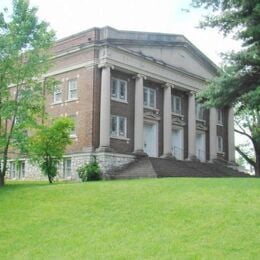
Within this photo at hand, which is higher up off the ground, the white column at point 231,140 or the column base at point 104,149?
the white column at point 231,140

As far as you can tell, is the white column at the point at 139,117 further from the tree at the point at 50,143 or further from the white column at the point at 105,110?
the tree at the point at 50,143

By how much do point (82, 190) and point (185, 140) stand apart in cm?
1962

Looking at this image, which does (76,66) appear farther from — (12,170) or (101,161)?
(12,170)

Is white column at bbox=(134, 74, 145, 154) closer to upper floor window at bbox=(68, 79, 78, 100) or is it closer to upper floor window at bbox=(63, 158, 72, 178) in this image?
upper floor window at bbox=(68, 79, 78, 100)

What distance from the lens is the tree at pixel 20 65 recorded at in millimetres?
22219

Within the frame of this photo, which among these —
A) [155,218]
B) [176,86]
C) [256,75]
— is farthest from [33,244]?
[176,86]

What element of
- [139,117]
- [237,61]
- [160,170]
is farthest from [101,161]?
[237,61]

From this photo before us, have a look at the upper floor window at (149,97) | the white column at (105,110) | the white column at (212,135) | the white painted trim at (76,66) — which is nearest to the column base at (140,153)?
the white column at (105,110)

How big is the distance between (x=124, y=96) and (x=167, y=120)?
416cm

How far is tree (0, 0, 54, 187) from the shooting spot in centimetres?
2222

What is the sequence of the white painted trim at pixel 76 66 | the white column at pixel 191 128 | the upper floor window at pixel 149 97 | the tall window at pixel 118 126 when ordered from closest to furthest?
the white painted trim at pixel 76 66, the tall window at pixel 118 126, the upper floor window at pixel 149 97, the white column at pixel 191 128

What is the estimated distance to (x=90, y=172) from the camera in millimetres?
27656

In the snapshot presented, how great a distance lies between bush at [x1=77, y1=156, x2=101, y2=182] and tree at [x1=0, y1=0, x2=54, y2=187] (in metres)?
5.95

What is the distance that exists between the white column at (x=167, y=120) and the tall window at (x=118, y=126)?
3807 millimetres
